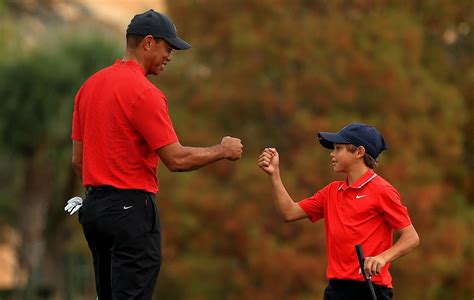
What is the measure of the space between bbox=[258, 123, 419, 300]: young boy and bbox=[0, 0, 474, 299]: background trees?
21.7 metres

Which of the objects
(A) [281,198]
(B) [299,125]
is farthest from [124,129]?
(B) [299,125]

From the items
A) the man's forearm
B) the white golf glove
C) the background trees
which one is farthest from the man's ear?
the background trees

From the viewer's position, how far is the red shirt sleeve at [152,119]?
6.54 meters

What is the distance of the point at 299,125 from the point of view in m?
30.0

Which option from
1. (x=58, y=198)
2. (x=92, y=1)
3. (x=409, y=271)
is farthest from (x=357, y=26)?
(x=92, y=1)

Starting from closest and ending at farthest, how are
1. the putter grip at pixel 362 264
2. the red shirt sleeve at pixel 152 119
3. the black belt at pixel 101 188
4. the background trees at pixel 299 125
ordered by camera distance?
the red shirt sleeve at pixel 152 119
the black belt at pixel 101 188
the putter grip at pixel 362 264
the background trees at pixel 299 125

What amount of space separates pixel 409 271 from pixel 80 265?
1388 cm

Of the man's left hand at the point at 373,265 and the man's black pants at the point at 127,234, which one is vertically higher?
the man's black pants at the point at 127,234

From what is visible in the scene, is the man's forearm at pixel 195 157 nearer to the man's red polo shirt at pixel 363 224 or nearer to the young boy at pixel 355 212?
the young boy at pixel 355 212

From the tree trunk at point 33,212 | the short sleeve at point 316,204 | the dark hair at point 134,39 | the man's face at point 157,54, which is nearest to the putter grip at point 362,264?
the short sleeve at point 316,204

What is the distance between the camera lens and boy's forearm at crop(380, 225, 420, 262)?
7.00 metres

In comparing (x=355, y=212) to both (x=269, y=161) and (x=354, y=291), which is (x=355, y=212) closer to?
(x=354, y=291)

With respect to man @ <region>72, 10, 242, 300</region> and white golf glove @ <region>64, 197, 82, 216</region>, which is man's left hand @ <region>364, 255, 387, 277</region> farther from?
white golf glove @ <region>64, 197, 82, 216</region>

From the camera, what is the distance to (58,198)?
39.8 meters
